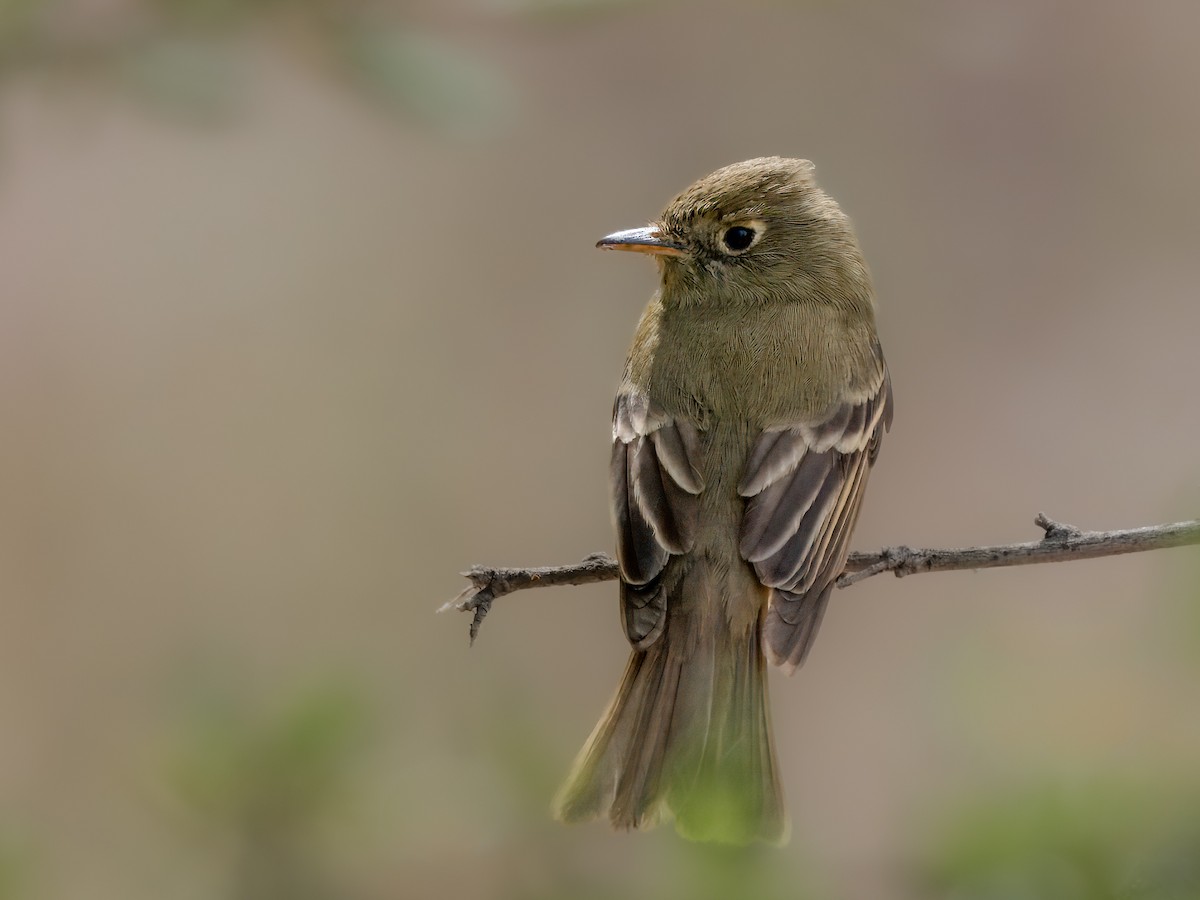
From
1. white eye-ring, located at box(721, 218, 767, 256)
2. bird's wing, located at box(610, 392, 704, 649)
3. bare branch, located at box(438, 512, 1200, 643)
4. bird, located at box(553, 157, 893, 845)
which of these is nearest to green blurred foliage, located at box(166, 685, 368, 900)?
bird, located at box(553, 157, 893, 845)

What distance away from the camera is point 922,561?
3.48 metres

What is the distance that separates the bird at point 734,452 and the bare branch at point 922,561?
4.4 inches

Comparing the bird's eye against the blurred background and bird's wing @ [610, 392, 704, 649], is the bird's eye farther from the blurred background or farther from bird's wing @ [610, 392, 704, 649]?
the blurred background

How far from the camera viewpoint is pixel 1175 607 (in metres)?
0.88

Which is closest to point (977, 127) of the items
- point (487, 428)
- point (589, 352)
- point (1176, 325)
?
point (1176, 325)

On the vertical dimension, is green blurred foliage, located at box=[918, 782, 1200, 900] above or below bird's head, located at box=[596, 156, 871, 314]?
below

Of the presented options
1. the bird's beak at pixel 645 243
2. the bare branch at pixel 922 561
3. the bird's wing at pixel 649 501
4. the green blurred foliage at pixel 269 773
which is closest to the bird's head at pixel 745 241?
the bird's beak at pixel 645 243

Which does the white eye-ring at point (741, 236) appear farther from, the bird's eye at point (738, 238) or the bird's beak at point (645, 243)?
the bird's beak at point (645, 243)

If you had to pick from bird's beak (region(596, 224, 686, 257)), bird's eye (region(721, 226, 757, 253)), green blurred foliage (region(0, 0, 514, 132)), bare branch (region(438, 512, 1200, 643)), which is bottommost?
bare branch (region(438, 512, 1200, 643))

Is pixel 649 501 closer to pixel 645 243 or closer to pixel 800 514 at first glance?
pixel 800 514

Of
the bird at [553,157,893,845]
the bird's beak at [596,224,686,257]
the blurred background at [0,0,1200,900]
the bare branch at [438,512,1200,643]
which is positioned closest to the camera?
the bare branch at [438,512,1200,643]

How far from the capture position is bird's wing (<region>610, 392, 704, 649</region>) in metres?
3.40

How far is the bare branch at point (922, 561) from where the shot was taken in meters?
3.12

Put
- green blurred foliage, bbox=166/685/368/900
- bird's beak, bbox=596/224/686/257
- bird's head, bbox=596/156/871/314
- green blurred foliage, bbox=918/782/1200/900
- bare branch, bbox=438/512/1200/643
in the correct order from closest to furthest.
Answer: green blurred foliage, bbox=918/782/1200/900
green blurred foliage, bbox=166/685/368/900
bare branch, bbox=438/512/1200/643
bird's beak, bbox=596/224/686/257
bird's head, bbox=596/156/871/314
